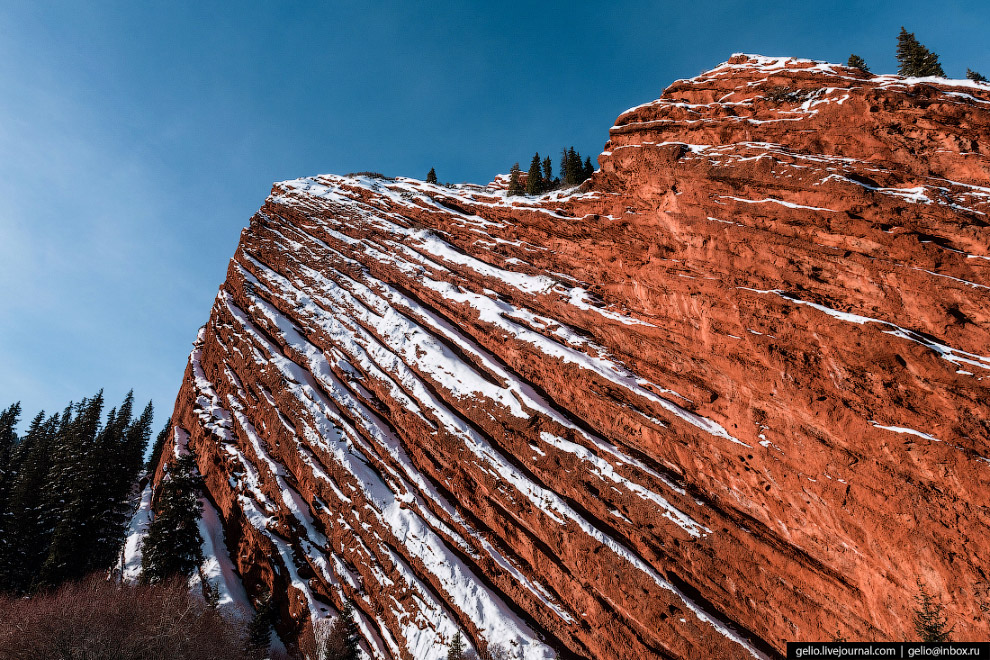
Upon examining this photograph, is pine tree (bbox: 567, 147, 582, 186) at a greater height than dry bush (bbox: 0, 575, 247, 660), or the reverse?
pine tree (bbox: 567, 147, 582, 186)

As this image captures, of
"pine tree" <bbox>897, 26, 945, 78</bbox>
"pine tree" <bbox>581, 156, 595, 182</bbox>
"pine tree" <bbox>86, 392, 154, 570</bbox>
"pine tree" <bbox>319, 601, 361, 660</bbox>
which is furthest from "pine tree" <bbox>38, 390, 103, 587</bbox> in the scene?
"pine tree" <bbox>897, 26, 945, 78</bbox>

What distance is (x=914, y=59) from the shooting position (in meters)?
28.2

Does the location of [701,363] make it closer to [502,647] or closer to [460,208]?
[502,647]

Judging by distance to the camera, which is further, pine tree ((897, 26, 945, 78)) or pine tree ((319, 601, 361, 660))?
pine tree ((897, 26, 945, 78))

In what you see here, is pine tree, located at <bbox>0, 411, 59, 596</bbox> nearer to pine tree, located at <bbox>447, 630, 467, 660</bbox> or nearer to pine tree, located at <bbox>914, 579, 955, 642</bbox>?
pine tree, located at <bbox>447, 630, 467, 660</bbox>

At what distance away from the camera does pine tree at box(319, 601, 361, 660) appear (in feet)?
64.8

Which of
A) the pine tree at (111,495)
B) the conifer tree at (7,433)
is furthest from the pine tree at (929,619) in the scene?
the conifer tree at (7,433)

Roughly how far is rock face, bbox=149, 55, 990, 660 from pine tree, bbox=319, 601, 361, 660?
33.2 inches

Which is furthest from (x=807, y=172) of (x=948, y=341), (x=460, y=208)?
(x=460, y=208)

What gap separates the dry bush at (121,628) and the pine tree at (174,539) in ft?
3.39

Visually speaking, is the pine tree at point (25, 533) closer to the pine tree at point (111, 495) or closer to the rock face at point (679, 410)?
the pine tree at point (111, 495)

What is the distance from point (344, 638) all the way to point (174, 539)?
12705mm

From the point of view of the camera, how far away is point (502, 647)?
1847 centimetres

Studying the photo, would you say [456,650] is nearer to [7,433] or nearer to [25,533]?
[25,533]
